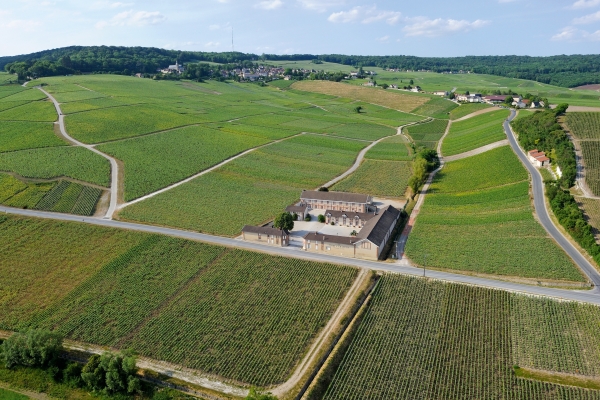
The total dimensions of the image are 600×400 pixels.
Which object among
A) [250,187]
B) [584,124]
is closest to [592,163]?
[584,124]

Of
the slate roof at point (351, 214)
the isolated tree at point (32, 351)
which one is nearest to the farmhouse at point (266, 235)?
the slate roof at point (351, 214)

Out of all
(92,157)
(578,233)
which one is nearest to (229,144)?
(92,157)

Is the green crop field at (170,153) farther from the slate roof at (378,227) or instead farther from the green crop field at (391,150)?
the slate roof at (378,227)

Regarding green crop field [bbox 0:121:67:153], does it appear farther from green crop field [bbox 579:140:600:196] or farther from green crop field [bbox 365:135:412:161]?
green crop field [bbox 579:140:600:196]

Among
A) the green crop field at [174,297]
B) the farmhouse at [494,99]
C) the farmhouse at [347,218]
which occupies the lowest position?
the green crop field at [174,297]

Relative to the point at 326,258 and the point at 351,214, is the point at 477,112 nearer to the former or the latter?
the point at 351,214

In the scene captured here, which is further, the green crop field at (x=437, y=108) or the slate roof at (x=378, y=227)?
the green crop field at (x=437, y=108)

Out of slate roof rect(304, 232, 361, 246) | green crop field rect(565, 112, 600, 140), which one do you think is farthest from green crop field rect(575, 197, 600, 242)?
slate roof rect(304, 232, 361, 246)
